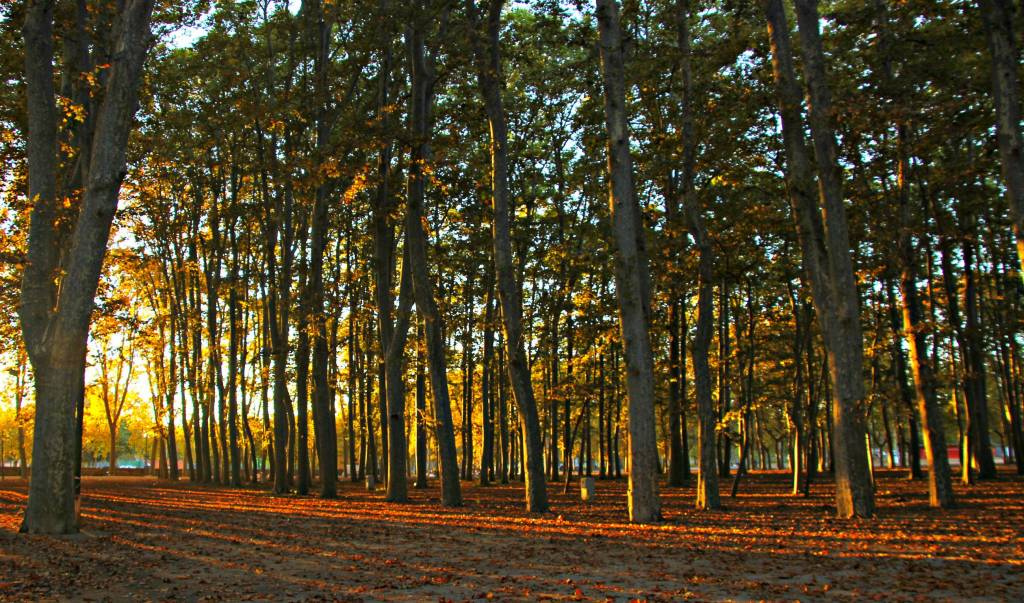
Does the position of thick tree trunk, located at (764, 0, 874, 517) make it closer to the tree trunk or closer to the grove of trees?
the grove of trees

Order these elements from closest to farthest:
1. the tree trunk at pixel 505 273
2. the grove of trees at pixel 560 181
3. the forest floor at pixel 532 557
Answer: the forest floor at pixel 532 557
the grove of trees at pixel 560 181
the tree trunk at pixel 505 273

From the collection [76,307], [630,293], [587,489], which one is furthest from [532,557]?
[587,489]

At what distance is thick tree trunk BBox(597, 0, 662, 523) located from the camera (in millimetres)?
12578

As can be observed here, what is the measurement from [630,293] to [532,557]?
17.0 feet

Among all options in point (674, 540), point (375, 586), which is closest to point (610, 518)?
point (674, 540)

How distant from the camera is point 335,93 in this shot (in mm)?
21562

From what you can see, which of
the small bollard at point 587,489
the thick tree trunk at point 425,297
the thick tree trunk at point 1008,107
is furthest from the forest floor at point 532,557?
the thick tree trunk at point 1008,107

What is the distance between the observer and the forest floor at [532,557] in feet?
23.7

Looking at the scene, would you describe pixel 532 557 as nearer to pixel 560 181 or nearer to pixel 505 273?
pixel 505 273

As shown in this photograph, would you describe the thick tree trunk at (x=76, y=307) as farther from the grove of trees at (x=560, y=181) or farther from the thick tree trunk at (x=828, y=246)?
the thick tree trunk at (x=828, y=246)

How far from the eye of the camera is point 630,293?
42.2 ft

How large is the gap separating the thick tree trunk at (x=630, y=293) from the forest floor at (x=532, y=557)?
778 mm

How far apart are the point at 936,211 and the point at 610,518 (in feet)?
37.7

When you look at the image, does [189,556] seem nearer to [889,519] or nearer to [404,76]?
[889,519]
